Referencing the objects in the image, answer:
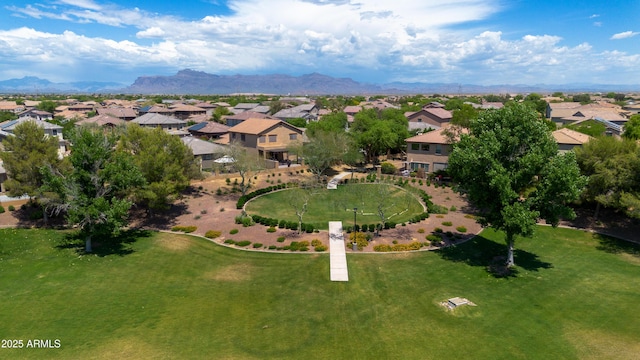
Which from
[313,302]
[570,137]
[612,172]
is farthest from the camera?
[570,137]

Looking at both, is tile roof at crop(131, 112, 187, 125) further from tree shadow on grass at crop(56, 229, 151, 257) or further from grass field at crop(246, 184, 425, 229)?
tree shadow on grass at crop(56, 229, 151, 257)

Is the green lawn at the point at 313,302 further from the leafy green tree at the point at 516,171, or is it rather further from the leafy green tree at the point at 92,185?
the leafy green tree at the point at 516,171

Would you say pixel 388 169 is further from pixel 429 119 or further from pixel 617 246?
pixel 429 119

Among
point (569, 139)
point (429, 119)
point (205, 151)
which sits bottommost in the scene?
point (205, 151)

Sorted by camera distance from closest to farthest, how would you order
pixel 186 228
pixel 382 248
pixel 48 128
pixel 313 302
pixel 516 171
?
pixel 313 302 → pixel 516 171 → pixel 382 248 → pixel 186 228 → pixel 48 128

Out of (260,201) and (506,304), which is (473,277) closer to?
(506,304)

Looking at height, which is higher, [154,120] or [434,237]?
[154,120]

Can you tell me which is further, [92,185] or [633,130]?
[633,130]

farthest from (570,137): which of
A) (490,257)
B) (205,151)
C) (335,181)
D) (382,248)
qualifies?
(205,151)
